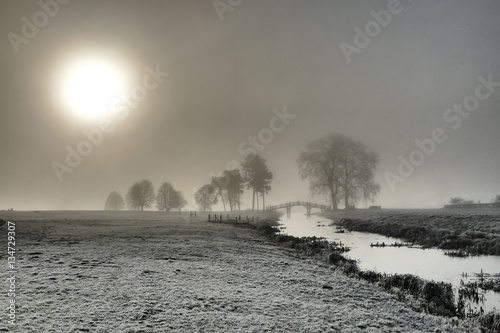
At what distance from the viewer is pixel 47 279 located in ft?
33.2

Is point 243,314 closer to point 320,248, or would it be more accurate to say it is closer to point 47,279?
point 47,279

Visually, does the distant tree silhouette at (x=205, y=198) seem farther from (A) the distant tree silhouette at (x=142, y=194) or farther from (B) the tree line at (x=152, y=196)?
(A) the distant tree silhouette at (x=142, y=194)

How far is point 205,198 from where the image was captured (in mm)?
101750

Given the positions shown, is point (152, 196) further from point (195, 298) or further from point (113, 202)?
point (195, 298)

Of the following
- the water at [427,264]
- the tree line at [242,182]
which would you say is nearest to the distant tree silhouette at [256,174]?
the tree line at [242,182]

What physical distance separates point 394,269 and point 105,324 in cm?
1181

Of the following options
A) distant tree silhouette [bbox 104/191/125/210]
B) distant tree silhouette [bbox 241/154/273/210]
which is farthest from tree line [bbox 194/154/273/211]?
distant tree silhouette [bbox 104/191/125/210]

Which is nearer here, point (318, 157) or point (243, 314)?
point (243, 314)

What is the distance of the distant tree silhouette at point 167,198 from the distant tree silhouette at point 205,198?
6314mm

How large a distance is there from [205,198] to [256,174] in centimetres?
2641

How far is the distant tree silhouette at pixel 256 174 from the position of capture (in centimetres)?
8125

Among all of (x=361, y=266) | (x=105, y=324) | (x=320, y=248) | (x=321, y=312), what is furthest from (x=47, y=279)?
(x=320, y=248)

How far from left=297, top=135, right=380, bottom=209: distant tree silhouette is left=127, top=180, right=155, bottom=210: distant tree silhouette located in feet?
182

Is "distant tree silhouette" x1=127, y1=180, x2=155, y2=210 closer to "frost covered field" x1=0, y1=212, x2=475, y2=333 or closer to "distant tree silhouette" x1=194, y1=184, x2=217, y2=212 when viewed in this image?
"distant tree silhouette" x1=194, y1=184, x2=217, y2=212
